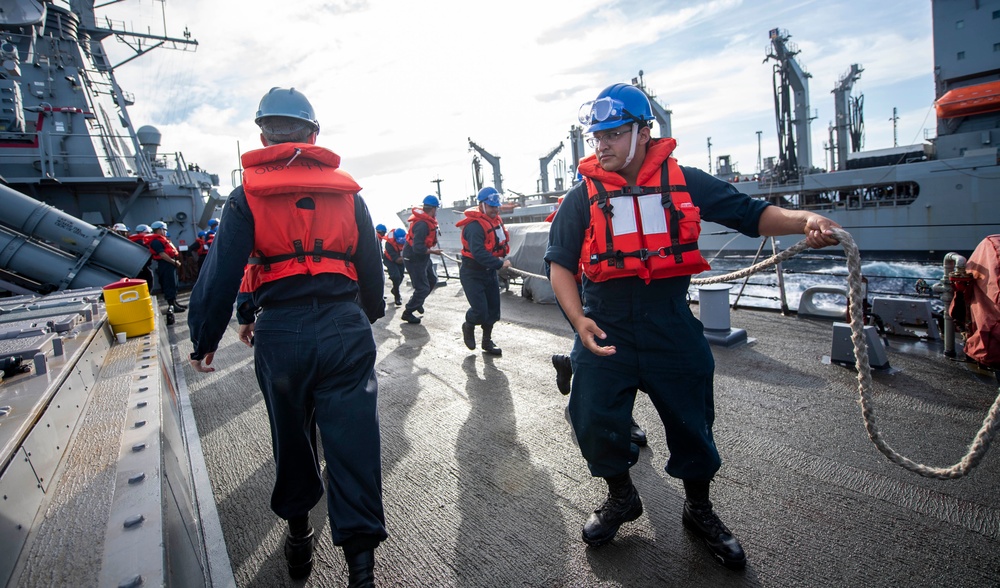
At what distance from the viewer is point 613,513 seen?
85.4 inches

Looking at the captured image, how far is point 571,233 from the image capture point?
2154 mm

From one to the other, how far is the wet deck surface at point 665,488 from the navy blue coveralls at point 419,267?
3.11 metres

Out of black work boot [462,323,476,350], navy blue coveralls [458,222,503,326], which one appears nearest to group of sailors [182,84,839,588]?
navy blue coveralls [458,222,503,326]

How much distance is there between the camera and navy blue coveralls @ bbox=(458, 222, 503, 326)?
5402 mm

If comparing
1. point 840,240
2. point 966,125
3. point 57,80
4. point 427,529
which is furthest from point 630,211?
point 966,125

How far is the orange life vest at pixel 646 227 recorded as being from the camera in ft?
6.49

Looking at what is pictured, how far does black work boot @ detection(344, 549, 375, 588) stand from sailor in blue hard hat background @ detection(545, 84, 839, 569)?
961mm

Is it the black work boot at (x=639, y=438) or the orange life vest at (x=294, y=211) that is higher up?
the orange life vest at (x=294, y=211)

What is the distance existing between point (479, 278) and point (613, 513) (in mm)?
3715

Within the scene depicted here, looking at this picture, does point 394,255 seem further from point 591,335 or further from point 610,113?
point 591,335

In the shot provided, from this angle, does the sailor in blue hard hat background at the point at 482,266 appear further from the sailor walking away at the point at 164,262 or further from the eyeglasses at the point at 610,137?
the sailor walking away at the point at 164,262

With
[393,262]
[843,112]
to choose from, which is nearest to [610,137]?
[393,262]

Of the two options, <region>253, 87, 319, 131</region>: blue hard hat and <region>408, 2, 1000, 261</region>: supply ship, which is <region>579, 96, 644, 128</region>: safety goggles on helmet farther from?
<region>408, 2, 1000, 261</region>: supply ship

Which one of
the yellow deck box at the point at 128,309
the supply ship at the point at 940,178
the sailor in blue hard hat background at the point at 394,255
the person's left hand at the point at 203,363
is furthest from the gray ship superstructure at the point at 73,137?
the supply ship at the point at 940,178
